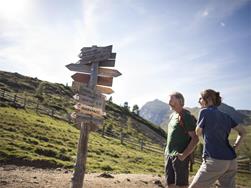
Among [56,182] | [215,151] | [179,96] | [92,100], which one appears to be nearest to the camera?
[215,151]

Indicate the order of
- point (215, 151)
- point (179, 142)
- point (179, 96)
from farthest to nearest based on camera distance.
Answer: point (179, 96) → point (179, 142) → point (215, 151)

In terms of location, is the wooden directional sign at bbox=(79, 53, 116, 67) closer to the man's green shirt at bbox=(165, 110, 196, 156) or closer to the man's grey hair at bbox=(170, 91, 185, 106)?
the man's grey hair at bbox=(170, 91, 185, 106)

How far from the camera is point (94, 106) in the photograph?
715cm

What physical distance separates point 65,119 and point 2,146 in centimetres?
3026

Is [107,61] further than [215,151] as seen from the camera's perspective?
Yes

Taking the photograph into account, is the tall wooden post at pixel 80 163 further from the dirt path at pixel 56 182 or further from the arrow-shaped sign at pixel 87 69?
the dirt path at pixel 56 182

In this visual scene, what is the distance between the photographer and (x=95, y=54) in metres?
7.64

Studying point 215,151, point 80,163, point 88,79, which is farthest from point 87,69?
point 215,151

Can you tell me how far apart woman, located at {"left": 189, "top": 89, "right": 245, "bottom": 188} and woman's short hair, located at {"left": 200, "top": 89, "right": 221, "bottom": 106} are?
0.15 meters

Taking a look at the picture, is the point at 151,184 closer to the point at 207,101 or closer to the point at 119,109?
the point at 207,101

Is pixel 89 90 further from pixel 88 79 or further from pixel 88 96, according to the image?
pixel 88 79

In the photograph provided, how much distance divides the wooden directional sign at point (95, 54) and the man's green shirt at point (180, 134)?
2843mm

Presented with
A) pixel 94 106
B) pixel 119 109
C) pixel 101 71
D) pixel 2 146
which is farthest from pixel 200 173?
pixel 119 109

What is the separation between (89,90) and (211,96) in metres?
3.18
